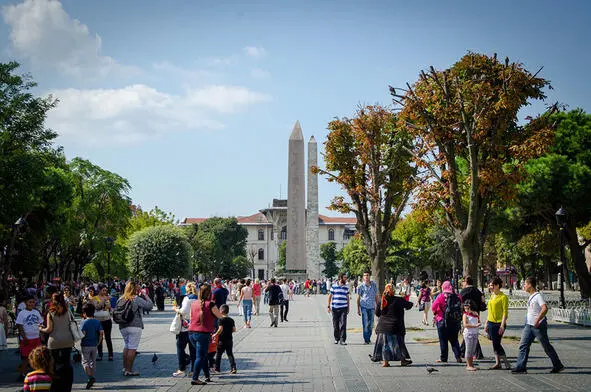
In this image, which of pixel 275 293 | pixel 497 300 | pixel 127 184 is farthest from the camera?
pixel 127 184

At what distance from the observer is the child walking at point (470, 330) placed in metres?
12.1

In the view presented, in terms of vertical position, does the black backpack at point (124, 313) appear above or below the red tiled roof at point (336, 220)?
below

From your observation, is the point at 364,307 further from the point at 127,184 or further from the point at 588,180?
the point at 127,184

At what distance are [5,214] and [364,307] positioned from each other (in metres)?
12.0

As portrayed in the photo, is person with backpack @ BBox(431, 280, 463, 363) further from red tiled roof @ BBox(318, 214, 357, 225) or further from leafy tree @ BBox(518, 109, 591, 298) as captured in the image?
red tiled roof @ BBox(318, 214, 357, 225)

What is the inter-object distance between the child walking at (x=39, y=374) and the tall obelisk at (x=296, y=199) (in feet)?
157

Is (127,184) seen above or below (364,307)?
above

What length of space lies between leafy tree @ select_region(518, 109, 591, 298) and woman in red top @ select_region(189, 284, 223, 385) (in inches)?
847

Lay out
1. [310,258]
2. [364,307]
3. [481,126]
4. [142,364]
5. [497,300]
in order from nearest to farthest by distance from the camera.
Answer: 1. [497,300]
2. [142,364]
3. [364,307]
4. [481,126]
5. [310,258]

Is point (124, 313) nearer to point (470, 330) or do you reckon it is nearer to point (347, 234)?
point (470, 330)

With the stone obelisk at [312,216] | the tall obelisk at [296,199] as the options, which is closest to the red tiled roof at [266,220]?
the stone obelisk at [312,216]

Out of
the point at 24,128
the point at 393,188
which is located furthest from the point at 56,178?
the point at 393,188

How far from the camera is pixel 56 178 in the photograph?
29156mm

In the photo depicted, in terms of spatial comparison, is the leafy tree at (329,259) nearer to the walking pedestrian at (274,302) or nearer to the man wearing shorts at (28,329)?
the walking pedestrian at (274,302)
